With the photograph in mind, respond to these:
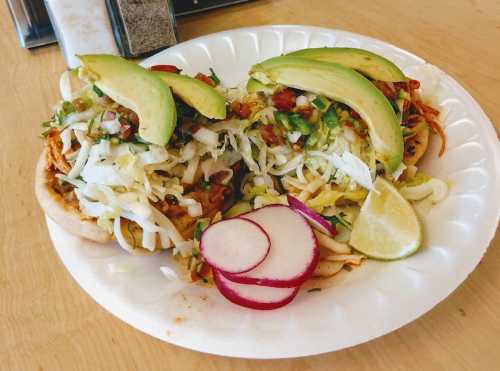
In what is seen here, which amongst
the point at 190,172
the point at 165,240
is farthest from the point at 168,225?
the point at 190,172

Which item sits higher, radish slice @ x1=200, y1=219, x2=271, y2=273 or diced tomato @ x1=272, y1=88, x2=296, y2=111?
diced tomato @ x1=272, y1=88, x2=296, y2=111

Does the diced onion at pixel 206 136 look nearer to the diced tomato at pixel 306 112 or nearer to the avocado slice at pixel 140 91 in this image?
the avocado slice at pixel 140 91

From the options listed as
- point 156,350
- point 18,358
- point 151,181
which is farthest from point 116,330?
point 151,181

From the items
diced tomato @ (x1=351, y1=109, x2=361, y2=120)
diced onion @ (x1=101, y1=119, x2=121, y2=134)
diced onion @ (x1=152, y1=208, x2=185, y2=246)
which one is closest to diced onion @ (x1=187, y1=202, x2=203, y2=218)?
diced onion @ (x1=152, y1=208, x2=185, y2=246)

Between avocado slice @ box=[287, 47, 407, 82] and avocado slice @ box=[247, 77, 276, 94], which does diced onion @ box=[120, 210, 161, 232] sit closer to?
avocado slice @ box=[247, 77, 276, 94]

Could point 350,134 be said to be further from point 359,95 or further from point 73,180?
point 73,180

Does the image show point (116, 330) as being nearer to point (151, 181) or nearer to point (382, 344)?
point (151, 181)
